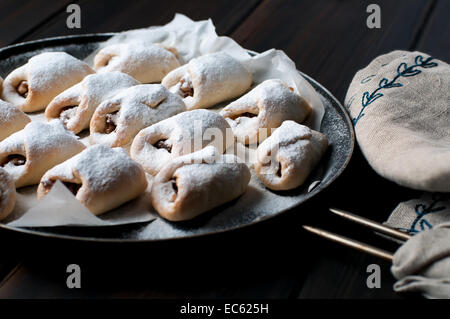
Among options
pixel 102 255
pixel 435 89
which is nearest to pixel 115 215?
pixel 102 255

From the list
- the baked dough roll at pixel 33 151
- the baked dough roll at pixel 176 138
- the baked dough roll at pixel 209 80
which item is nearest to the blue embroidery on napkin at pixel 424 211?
the baked dough roll at pixel 176 138

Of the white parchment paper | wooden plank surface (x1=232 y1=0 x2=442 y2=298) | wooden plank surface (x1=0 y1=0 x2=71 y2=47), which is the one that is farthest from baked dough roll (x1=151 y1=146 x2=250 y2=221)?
wooden plank surface (x1=0 y1=0 x2=71 y2=47)

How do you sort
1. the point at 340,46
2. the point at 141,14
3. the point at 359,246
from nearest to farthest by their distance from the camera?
1. the point at 359,246
2. the point at 340,46
3. the point at 141,14

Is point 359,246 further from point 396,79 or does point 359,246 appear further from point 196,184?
point 396,79

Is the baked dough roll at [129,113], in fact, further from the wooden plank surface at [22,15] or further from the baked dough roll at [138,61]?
the wooden plank surface at [22,15]

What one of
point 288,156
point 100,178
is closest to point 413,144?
point 288,156
